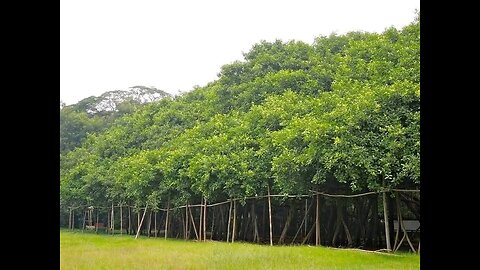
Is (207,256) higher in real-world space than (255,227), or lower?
lower

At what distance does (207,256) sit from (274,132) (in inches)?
62.1

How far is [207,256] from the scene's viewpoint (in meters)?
5.44

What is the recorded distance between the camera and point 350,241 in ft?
18.9

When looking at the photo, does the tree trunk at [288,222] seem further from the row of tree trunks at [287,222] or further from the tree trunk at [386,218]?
the tree trunk at [386,218]

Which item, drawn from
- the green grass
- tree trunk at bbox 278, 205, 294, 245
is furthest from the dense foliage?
the green grass

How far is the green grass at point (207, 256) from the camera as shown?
4.98 m

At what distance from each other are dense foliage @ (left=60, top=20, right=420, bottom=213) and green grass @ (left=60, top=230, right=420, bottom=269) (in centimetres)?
59

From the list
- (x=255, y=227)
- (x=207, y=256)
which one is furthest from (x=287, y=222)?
(x=207, y=256)

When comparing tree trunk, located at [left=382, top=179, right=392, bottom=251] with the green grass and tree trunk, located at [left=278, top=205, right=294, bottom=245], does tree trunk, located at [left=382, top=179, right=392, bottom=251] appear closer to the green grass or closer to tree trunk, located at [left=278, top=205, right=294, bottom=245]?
the green grass

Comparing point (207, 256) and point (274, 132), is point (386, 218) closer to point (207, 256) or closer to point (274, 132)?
point (274, 132)

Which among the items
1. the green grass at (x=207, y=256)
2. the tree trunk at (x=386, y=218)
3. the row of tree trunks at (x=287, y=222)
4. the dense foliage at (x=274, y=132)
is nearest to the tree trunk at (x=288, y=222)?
the row of tree trunks at (x=287, y=222)
